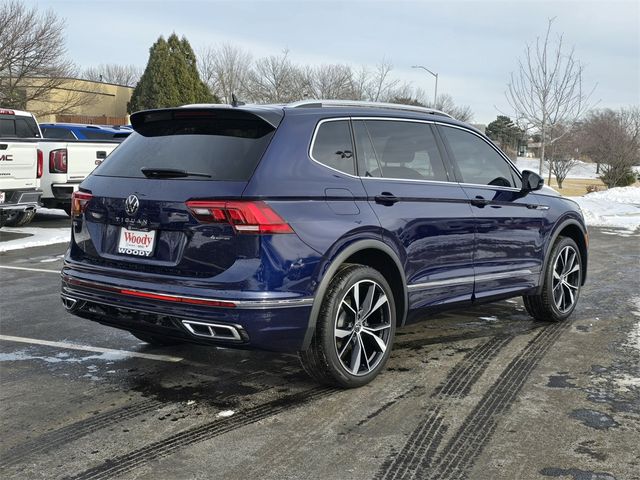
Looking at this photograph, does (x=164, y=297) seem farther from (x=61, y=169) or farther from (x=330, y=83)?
(x=330, y=83)

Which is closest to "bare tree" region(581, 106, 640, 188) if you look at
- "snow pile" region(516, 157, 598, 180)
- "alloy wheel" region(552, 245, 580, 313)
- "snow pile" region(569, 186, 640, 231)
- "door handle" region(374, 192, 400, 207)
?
"snow pile" region(569, 186, 640, 231)

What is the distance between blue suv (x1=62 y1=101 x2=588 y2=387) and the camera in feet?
12.7

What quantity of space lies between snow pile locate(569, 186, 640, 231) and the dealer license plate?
14057 millimetres

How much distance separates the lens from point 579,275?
6738 mm

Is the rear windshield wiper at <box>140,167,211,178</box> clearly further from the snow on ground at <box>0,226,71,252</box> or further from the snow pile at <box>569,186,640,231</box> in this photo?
the snow pile at <box>569,186,640,231</box>

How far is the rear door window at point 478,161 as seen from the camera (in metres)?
5.43

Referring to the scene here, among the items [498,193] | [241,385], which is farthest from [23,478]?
[498,193]

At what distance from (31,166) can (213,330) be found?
916 cm

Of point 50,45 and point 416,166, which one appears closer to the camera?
point 416,166

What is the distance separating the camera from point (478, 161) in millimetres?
5633

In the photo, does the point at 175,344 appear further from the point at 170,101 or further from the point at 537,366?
the point at 170,101

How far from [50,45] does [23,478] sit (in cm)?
3270

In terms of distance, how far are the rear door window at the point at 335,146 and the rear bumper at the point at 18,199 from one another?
8567 mm

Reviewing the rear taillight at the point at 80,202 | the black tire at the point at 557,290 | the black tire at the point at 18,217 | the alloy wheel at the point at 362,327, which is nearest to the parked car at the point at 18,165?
the black tire at the point at 18,217
